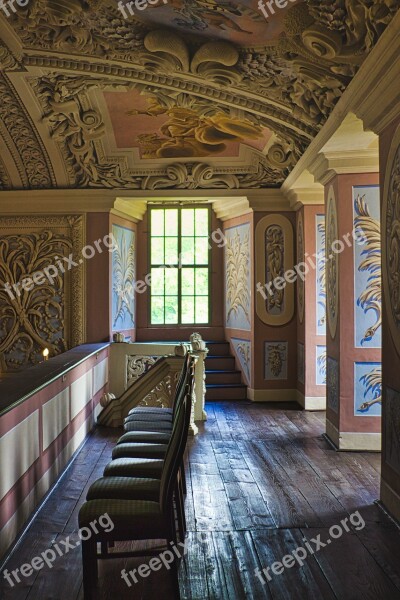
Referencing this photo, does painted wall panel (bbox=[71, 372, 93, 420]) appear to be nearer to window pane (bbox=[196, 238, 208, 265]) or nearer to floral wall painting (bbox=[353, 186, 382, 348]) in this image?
floral wall painting (bbox=[353, 186, 382, 348])

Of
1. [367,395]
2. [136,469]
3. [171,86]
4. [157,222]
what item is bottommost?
[136,469]

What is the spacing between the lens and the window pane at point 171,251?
34.8 ft

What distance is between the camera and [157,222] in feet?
34.8

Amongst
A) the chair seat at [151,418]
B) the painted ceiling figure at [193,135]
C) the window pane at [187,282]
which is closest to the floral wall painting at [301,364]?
the window pane at [187,282]

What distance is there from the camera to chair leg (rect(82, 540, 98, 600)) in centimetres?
315

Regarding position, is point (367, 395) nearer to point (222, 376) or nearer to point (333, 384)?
point (333, 384)

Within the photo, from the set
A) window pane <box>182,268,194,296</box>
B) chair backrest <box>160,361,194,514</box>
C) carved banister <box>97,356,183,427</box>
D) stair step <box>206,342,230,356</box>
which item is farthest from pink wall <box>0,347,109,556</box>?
window pane <box>182,268,194,296</box>

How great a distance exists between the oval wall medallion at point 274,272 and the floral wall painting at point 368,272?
3144 mm

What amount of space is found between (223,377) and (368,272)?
4069mm

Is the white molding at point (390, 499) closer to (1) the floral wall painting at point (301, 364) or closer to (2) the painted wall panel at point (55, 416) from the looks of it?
(2) the painted wall panel at point (55, 416)

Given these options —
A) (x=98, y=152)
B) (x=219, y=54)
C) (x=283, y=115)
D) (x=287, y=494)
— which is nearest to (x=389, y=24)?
(x=219, y=54)

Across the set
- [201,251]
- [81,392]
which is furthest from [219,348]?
[81,392]

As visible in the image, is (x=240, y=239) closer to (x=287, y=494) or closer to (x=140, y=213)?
(x=140, y=213)

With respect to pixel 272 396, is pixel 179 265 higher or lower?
higher
